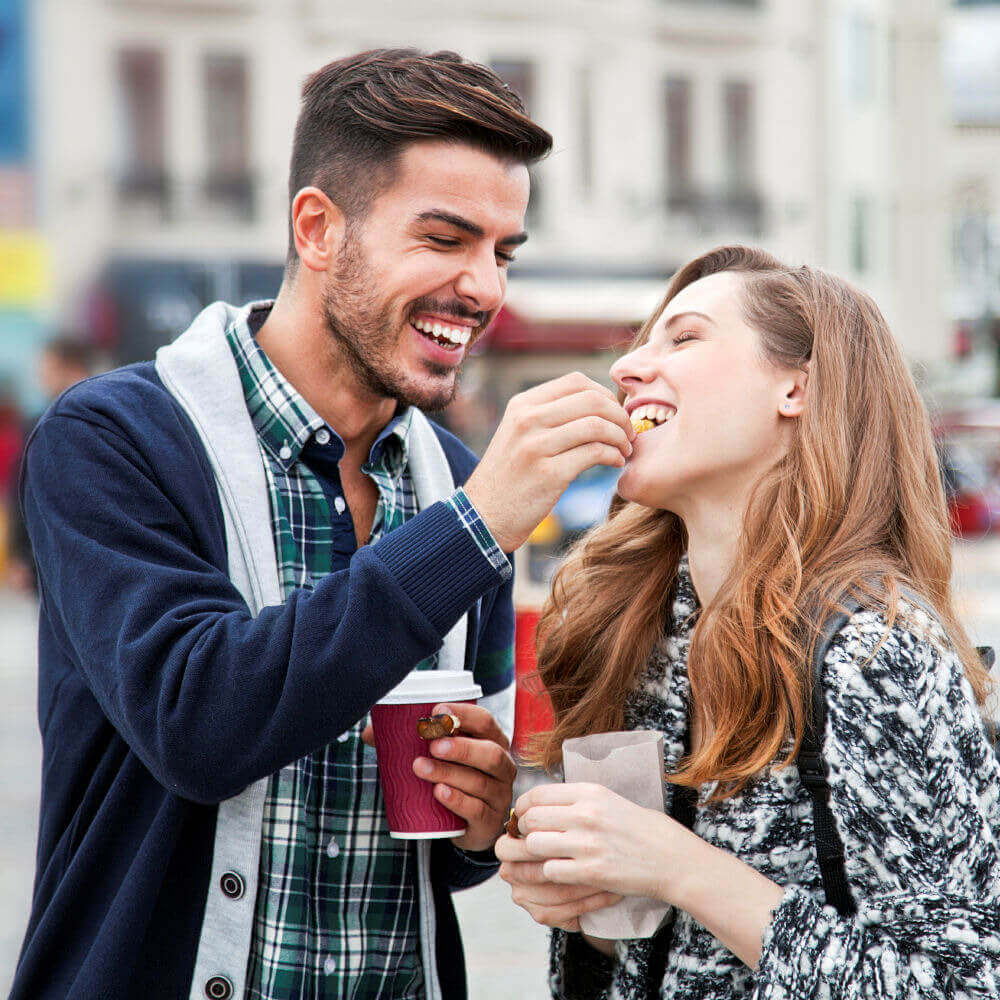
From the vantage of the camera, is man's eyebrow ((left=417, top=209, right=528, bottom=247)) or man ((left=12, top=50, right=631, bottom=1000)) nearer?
man ((left=12, top=50, right=631, bottom=1000))

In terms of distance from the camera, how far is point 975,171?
31672mm

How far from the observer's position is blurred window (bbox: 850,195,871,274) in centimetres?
2456

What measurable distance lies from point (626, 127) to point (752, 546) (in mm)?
19459

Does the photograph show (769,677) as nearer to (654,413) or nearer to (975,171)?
(654,413)

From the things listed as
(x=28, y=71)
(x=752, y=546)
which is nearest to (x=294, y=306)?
(x=752, y=546)

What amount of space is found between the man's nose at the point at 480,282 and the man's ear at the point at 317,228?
24cm

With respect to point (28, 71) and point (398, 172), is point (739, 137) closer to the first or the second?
point (28, 71)

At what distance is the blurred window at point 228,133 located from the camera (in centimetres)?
1869

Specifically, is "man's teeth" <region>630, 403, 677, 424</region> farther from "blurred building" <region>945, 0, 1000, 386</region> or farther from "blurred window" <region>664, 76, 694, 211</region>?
"blurred building" <region>945, 0, 1000, 386</region>

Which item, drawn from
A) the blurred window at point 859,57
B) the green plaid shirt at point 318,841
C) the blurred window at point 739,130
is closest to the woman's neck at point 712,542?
the green plaid shirt at point 318,841

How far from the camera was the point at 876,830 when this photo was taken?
A: 1.73 metres

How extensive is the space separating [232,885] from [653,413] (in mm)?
1004

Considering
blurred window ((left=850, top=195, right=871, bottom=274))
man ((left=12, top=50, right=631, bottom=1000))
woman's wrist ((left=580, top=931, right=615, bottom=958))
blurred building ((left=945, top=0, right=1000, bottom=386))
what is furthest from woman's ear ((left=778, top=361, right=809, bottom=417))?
blurred building ((left=945, top=0, right=1000, bottom=386))

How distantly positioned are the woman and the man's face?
31 cm
